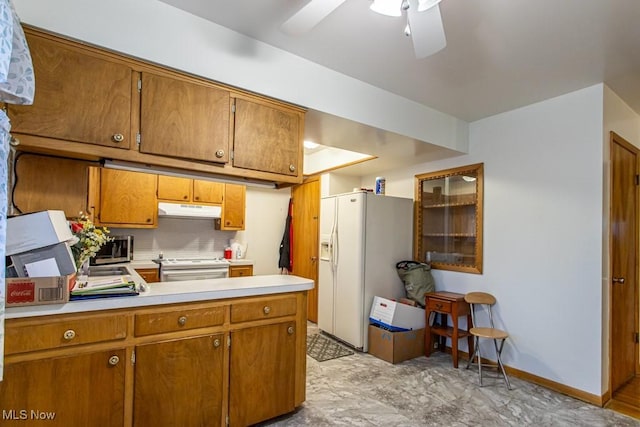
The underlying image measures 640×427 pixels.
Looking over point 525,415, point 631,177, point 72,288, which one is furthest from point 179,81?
point 631,177

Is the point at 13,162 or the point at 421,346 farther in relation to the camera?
the point at 421,346

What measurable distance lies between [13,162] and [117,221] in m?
2.08

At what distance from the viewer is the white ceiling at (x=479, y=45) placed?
6.08 feet

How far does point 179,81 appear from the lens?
199 cm

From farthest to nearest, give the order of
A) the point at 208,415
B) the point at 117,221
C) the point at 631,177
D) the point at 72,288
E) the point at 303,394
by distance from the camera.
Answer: the point at 117,221
the point at 631,177
the point at 303,394
the point at 208,415
the point at 72,288

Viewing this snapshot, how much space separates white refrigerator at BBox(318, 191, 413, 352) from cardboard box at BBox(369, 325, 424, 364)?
14 cm

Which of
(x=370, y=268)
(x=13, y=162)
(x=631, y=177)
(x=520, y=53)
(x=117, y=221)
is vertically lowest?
(x=370, y=268)

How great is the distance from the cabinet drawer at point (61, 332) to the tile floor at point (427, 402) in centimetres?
120

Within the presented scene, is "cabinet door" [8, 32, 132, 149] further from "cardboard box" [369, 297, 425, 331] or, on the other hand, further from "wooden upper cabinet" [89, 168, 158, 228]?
"cardboard box" [369, 297, 425, 331]

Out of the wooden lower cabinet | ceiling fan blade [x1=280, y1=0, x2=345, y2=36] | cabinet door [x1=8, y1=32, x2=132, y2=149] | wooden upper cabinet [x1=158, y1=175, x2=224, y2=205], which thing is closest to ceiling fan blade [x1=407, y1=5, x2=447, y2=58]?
ceiling fan blade [x1=280, y1=0, x2=345, y2=36]

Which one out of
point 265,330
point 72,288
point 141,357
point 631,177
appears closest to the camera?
point 72,288

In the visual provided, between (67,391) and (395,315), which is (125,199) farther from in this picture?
(395,315)

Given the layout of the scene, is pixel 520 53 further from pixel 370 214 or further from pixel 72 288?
pixel 72 288

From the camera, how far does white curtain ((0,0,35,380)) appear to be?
32.9 inches
